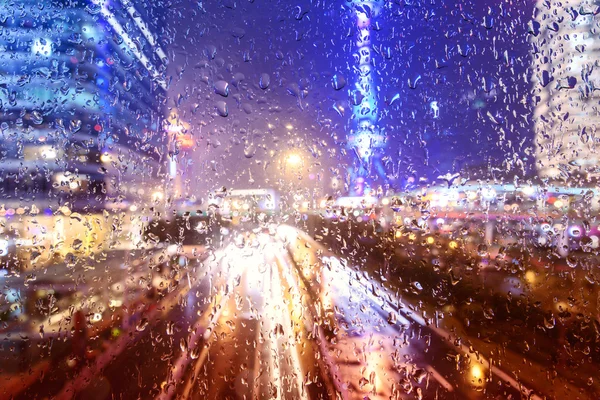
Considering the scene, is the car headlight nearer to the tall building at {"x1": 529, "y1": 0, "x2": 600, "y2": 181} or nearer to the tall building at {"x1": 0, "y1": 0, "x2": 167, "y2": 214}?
the tall building at {"x1": 0, "y1": 0, "x2": 167, "y2": 214}

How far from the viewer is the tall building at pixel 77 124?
2.84 metres

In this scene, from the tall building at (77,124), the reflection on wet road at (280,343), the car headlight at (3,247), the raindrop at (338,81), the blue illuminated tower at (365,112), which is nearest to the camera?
the reflection on wet road at (280,343)

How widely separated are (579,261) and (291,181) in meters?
2.11

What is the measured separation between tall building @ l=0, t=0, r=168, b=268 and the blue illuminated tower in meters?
1.51

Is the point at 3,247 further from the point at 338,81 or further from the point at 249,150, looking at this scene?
the point at 338,81

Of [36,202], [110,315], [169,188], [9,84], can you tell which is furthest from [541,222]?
[9,84]

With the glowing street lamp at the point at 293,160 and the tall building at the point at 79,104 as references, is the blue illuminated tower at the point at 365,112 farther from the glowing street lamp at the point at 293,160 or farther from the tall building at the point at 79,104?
the tall building at the point at 79,104

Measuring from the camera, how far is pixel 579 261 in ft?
8.87

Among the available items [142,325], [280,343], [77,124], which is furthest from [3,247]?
[280,343]

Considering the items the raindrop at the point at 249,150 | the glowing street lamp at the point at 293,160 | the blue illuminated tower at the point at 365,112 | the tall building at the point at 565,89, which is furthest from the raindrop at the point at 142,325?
the tall building at the point at 565,89

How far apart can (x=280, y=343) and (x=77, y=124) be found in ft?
7.38

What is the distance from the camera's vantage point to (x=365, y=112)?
329 cm

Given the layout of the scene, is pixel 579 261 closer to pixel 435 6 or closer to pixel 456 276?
pixel 456 276

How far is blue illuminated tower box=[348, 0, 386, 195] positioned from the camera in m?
3.21
